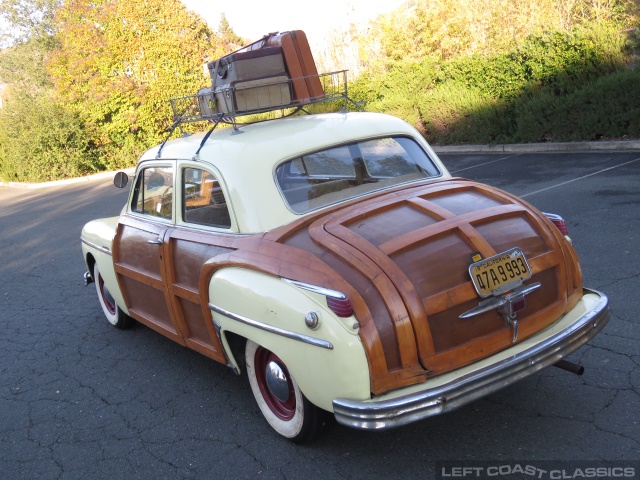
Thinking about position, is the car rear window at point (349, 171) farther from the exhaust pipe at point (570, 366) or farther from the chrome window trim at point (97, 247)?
the chrome window trim at point (97, 247)

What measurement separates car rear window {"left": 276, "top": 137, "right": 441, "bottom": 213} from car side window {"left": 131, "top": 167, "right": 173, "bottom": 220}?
104 cm

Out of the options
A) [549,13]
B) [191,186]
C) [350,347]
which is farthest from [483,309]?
[549,13]

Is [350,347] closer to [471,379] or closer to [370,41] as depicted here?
[471,379]

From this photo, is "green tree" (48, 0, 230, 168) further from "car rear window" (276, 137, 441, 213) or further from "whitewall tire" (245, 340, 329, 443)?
"whitewall tire" (245, 340, 329, 443)

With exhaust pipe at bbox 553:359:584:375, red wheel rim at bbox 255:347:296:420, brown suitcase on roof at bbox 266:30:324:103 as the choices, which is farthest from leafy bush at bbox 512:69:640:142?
red wheel rim at bbox 255:347:296:420

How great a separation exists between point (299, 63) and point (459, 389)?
10.9 feet

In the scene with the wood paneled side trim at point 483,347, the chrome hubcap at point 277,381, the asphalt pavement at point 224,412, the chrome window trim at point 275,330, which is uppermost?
the chrome window trim at point 275,330

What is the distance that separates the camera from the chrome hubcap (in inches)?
141

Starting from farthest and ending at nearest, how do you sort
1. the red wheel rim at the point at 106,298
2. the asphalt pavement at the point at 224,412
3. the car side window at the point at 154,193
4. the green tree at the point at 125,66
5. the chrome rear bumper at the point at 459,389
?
1. the green tree at the point at 125,66
2. the red wheel rim at the point at 106,298
3. the car side window at the point at 154,193
4. the asphalt pavement at the point at 224,412
5. the chrome rear bumper at the point at 459,389

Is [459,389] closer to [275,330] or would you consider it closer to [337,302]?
[337,302]

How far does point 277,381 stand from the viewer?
11.9 feet

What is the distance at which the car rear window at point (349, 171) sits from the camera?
402 cm

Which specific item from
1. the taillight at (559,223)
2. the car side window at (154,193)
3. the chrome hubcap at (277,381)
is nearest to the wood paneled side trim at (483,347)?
the taillight at (559,223)

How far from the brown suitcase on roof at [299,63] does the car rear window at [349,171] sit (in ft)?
3.46
